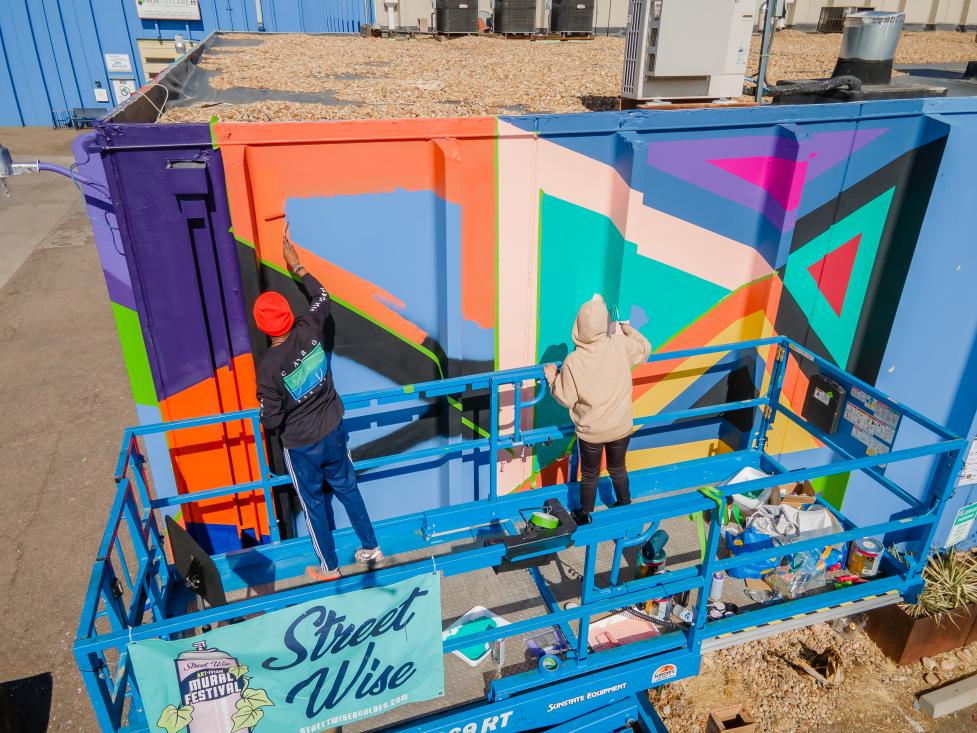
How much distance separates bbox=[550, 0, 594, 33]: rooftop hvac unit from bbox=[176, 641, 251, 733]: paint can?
1252 centimetres

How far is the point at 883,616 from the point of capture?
5.90 metres

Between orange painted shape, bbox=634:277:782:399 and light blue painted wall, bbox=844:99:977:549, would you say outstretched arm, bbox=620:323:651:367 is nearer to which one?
orange painted shape, bbox=634:277:782:399

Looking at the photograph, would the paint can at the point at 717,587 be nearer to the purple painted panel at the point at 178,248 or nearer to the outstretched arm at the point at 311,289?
the outstretched arm at the point at 311,289

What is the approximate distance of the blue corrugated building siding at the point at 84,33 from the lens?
70.4ft

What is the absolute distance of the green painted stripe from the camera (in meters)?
4.25

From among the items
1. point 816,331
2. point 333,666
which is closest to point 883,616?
point 816,331

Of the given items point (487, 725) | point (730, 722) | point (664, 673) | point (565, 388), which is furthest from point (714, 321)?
point (487, 725)

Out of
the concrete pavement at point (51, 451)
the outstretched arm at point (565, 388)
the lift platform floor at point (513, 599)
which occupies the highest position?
the outstretched arm at point (565, 388)

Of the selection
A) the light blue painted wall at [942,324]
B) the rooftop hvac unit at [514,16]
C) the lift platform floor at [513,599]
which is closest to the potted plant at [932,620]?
the light blue painted wall at [942,324]

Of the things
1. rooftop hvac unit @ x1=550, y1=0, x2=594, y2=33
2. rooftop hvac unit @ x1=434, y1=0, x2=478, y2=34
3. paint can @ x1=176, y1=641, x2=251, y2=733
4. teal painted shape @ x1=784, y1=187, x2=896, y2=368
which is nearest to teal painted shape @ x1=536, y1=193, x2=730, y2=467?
teal painted shape @ x1=784, y1=187, x2=896, y2=368

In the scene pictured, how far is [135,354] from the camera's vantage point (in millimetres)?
4344

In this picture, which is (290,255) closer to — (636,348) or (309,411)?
(309,411)

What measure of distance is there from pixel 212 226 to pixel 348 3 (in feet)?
67.5

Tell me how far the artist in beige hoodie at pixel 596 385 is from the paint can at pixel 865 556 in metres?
1.80
